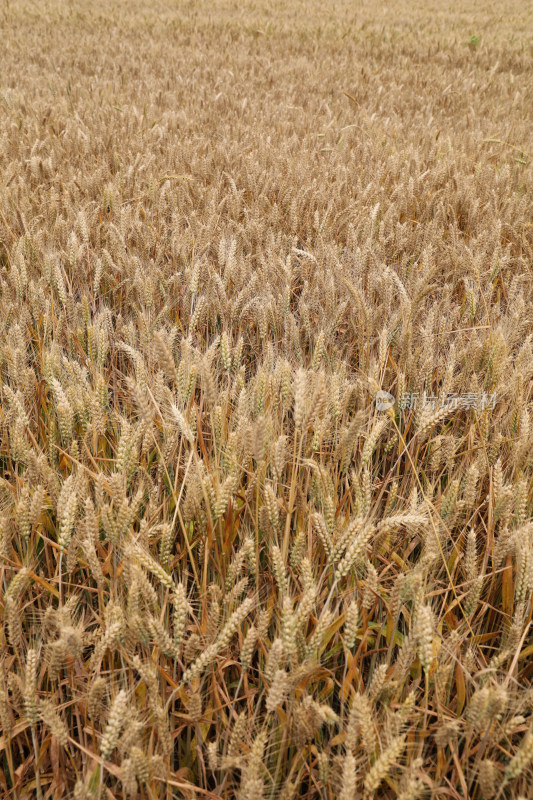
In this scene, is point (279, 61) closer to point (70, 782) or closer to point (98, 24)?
point (98, 24)

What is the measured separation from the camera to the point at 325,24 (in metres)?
9.02

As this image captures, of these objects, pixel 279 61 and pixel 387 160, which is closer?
pixel 387 160

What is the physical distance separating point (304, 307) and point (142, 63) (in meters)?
5.76

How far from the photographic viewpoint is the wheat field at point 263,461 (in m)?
0.83

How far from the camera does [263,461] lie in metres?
1.15

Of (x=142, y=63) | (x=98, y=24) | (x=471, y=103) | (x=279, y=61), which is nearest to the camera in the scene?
(x=471, y=103)

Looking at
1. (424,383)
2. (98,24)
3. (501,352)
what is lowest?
(424,383)

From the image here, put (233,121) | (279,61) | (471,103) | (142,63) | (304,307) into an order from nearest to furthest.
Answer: (304,307)
(233,121)
(471,103)
(142,63)
(279,61)

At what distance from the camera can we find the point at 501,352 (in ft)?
4.83

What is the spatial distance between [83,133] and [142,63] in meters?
3.36

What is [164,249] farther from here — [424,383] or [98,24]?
[98,24]

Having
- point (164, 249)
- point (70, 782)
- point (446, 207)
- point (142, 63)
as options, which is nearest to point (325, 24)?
point (142, 63)

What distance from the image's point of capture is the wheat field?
32.7 inches

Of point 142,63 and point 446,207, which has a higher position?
point 142,63
